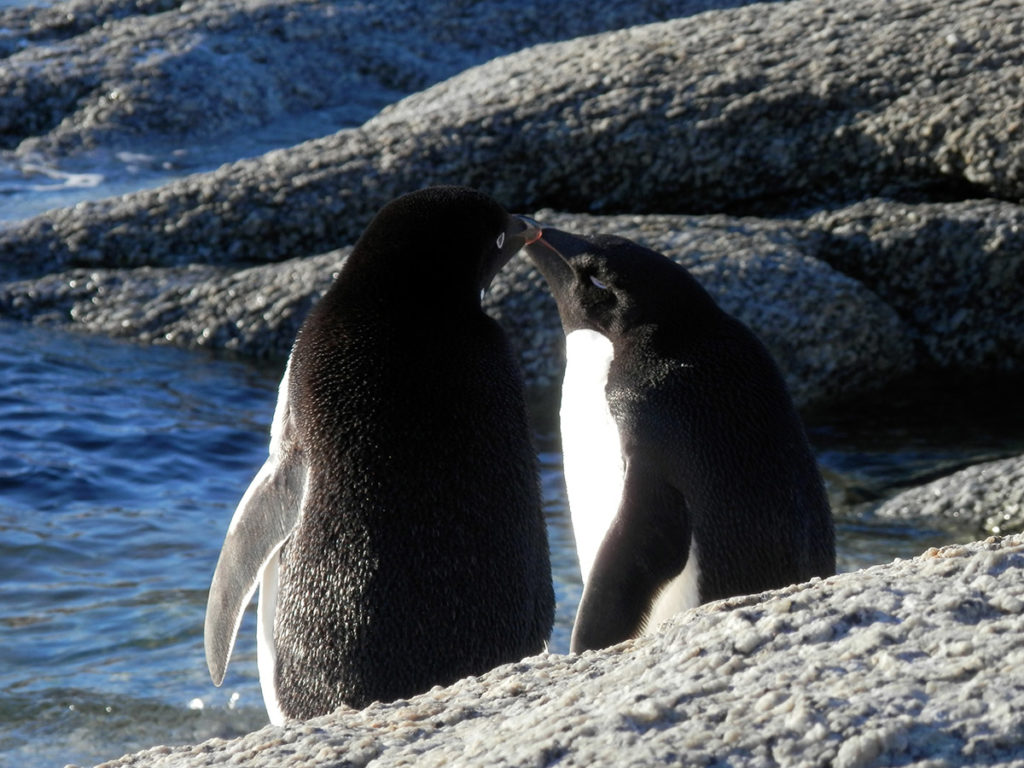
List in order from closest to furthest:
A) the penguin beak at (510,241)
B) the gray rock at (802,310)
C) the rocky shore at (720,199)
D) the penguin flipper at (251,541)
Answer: the penguin flipper at (251,541), the penguin beak at (510,241), the gray rock at (802,310), the rocky shore at (720,199)

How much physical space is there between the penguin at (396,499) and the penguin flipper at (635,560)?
441mm

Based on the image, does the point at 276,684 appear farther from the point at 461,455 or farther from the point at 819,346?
the point at 819,346

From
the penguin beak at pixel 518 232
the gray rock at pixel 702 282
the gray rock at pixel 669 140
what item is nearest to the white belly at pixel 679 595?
the penguin beak at pixel 518 232

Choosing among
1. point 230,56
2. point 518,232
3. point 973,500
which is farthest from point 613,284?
point 230,56

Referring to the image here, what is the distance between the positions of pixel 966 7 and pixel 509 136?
9.00ft

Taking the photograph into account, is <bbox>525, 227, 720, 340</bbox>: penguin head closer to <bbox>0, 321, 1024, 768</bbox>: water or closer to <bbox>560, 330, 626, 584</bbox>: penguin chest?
<bbox>560, 330, 626, 584</bbox>: penguin chest

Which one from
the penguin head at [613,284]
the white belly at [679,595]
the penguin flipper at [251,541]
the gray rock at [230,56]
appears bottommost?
the white belly at [679,595]

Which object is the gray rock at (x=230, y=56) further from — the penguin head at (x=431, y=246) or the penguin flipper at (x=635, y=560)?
the penguin flipper at (x=635, y=560)

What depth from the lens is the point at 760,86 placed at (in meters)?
8.90

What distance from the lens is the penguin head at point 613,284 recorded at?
14.8ft

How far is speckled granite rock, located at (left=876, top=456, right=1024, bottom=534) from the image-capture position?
21.4 feet

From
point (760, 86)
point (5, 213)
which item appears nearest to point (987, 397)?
point (760, 86)

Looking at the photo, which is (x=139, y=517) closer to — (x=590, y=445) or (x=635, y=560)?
(x=590, y=445)

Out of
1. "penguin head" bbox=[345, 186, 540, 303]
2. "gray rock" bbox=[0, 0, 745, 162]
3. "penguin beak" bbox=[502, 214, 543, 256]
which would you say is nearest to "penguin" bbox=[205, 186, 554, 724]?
"penguin head" bbox=[345, 186, 540, 303]
